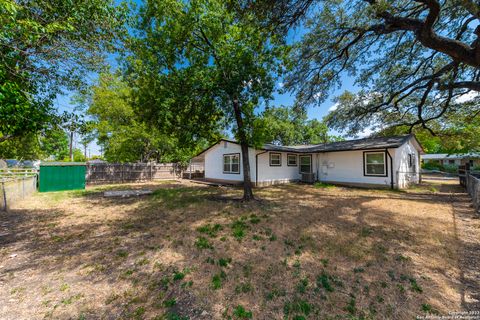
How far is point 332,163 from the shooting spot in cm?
1330

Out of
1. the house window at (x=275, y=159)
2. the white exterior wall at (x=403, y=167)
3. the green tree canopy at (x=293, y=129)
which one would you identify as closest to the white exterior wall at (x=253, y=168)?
the house window at (x=275, y=159)

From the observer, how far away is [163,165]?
18203 mm

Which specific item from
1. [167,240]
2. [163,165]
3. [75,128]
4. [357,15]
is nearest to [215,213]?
[167,240]

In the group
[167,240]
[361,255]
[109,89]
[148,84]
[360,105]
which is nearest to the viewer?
[361,255]

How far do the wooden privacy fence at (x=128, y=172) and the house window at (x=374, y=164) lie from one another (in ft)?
52.0

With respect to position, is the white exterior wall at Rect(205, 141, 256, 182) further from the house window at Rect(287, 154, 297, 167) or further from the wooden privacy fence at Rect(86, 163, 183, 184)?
the wooden privacy fence at Rect(86, 163, 183, 184)

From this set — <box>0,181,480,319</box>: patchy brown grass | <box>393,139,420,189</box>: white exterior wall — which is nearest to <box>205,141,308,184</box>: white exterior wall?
<box>393,139,420,189</box>: white exterior wall

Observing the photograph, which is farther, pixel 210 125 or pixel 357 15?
pixel 210 125

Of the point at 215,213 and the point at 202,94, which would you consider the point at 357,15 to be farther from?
the point at 215,213

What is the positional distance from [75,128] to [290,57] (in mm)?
8455

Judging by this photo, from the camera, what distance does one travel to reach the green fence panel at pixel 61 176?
1098 cm

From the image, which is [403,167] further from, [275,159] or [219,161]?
[219,161]

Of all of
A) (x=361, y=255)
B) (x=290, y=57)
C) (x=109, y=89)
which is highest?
(x=109, y=89)

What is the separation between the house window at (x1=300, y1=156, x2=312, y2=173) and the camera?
14.6 metres
